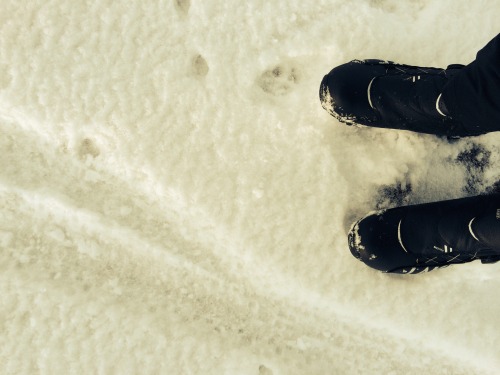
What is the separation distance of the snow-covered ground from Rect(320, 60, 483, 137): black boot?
104 millimetres

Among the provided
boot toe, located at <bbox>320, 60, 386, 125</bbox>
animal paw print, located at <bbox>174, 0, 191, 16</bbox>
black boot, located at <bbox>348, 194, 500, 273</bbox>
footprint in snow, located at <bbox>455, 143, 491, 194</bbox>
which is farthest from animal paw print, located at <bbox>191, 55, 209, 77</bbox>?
footprint in snow, located at <bbox>455, 143, 491, 194</bbox>

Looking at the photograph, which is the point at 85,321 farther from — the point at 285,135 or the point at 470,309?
the point at 470,309

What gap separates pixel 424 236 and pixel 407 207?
0.12 metres

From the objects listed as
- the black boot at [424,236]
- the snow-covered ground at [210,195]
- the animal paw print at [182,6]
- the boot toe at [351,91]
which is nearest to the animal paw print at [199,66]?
the snow-covered ground at [210,195]

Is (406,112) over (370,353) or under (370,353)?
over

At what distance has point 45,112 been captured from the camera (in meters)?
1.43

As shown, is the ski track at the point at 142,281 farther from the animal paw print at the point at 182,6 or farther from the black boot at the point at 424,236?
the animal paw print at the point at 182,6

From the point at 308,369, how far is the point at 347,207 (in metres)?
0.55

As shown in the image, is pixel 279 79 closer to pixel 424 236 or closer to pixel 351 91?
pixel 351 91

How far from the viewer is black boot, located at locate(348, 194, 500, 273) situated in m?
1.26

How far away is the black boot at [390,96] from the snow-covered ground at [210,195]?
0.34 ft

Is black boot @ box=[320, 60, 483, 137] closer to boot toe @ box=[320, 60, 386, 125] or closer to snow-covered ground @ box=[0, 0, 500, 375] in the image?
boot toe @ box=[320, 60, 386, 125]

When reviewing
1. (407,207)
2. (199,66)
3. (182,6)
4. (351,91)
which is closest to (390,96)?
(351,91)

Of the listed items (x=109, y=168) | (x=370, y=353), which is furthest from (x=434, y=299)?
(x=109, y=168)
